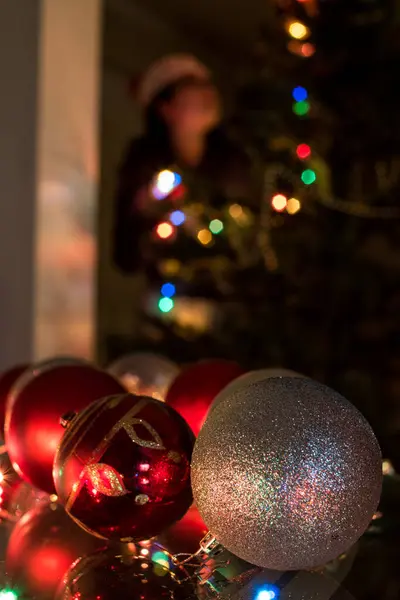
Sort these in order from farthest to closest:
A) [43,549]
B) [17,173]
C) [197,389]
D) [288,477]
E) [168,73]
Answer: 1. [17,173]
2. [168,73]
3. [197,389]
4. [43,549]
5. [288,477]

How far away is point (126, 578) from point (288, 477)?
179 mm

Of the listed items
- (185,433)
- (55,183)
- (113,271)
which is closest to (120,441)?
(185,433)

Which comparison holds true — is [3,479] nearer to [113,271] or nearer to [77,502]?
[77,502]

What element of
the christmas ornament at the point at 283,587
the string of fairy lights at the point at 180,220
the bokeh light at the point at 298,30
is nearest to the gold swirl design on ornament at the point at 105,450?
the christmas ornament at the point at 283,587

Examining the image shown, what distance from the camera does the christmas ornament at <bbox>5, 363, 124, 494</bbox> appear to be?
767mm

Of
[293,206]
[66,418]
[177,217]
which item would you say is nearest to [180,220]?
[177,217]

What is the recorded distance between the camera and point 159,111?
1.86 m

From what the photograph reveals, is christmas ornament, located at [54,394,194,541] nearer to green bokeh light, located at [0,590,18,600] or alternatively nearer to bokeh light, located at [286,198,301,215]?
green bokeh light, located at [0,590,18,600]

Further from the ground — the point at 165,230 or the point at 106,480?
the point at 165,230

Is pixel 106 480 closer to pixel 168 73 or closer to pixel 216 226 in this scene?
pixel 216 226

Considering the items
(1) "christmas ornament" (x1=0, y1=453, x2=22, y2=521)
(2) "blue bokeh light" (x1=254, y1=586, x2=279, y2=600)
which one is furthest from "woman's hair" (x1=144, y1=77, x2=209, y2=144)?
(2) "blue bokeh light" (x1=254, y1=586, x2=279, y2=600)

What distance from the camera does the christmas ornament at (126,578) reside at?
0.60 m

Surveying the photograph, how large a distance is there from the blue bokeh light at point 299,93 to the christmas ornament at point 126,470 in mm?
1054

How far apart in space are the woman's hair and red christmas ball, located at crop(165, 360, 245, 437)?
108cm
